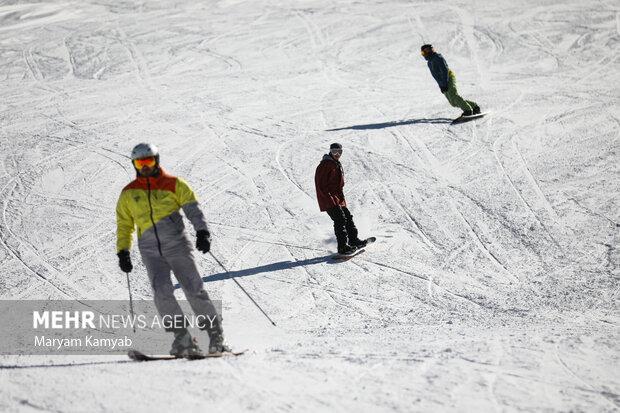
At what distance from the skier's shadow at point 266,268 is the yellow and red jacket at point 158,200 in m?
2.63

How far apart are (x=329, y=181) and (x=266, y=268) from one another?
1.32 meters

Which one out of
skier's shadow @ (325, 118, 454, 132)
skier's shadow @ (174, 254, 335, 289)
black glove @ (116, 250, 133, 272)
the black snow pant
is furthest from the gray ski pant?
skier's shadow @ (325, 118, 454, 132)

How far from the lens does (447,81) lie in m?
13.8

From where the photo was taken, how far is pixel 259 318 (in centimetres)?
756

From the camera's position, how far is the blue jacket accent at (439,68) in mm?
13734

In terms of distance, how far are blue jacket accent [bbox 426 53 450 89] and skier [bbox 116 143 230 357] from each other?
8.84 meters

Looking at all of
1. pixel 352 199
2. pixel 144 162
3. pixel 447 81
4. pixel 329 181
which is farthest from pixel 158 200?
pixel 447 81

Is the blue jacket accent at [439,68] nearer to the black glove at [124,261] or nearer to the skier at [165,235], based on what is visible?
the skier at [165,235]

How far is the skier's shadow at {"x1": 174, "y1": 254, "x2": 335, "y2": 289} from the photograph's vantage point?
8.52 m

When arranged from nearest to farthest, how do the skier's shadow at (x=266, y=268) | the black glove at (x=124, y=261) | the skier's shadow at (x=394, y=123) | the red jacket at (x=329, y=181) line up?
the black glove at (x=124, y=261) → the skier's shadow at (x=266, y=268) → the red jacket at (x=329, y=181) → the skier's shadow at (x=394, y=123)

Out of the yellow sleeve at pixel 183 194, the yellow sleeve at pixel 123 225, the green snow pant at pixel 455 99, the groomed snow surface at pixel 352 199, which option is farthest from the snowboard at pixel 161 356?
the green snow pant at pixel 455 99

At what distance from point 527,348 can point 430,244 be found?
3.46 metres

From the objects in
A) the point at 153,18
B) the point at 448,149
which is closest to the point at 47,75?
the point at 153,18

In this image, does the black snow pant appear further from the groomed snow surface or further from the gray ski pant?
the gray ski pant
